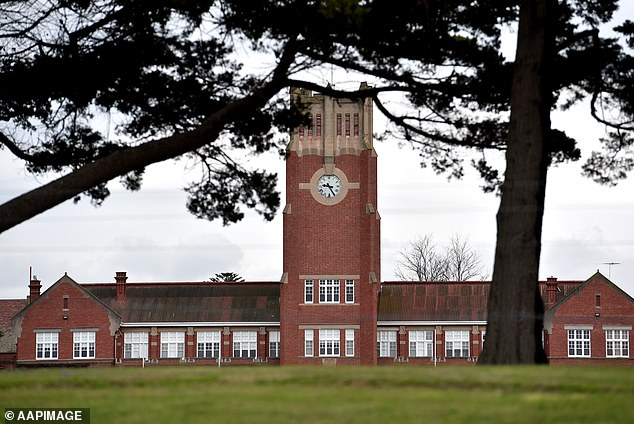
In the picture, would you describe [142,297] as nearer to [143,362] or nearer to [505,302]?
[143,362]

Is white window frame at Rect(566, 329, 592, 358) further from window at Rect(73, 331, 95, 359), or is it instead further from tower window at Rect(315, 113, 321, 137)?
window at Rect(73, 331, 95, 359)

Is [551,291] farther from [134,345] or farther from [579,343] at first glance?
[134,345]

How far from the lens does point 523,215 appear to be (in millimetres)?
15359

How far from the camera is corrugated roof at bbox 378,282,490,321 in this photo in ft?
A: 176

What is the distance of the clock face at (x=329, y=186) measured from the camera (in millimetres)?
53750

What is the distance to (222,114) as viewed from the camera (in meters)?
17.4

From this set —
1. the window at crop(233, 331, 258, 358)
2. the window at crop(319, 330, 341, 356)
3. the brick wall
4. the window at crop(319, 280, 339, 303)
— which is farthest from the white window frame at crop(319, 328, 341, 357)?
the brick wall

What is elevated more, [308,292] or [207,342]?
[308,292]

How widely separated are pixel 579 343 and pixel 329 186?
1433cm

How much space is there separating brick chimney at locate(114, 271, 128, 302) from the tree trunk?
4226cm

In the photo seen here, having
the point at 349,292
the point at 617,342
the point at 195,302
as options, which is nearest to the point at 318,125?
the point at 349,292

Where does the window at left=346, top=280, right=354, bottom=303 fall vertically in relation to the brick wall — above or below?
above

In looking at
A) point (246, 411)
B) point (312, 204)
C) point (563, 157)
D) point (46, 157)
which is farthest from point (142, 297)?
point (246, 411)

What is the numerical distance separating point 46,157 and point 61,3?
289cm
